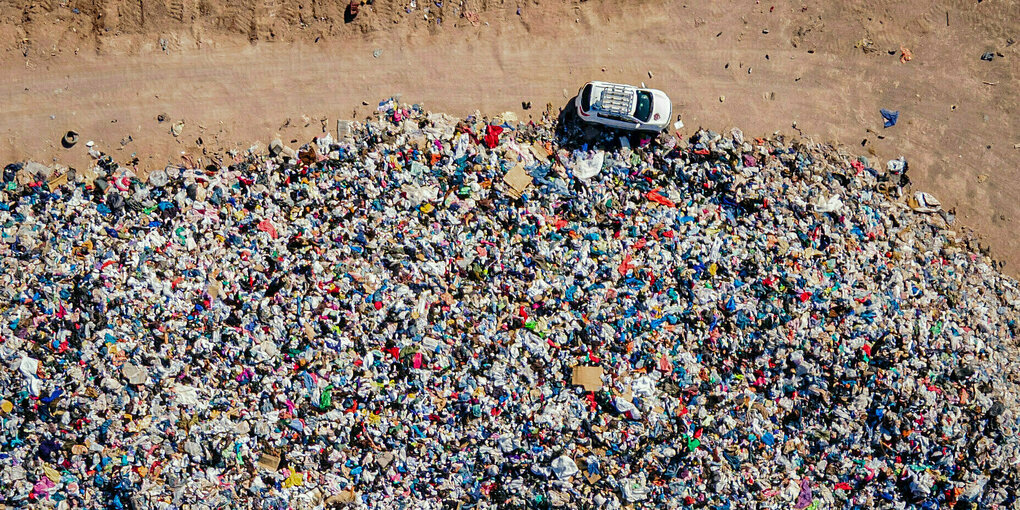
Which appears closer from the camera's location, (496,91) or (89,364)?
(89,364)

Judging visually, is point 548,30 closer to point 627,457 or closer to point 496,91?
point 496,91

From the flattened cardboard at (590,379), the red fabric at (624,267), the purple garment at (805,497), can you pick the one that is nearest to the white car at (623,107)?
the red fabric at (624,267)

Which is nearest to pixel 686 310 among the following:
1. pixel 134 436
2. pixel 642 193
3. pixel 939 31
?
pixel 642 193

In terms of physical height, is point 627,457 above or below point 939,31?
below

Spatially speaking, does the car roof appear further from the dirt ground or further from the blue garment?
the blue garment

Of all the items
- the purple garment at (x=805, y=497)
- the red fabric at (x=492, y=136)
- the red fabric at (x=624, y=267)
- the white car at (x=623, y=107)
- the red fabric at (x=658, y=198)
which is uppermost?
the white car at (x=623, y=107)

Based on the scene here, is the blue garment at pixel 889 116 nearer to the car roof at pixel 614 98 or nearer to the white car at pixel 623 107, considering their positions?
the white car at pixel 623 107

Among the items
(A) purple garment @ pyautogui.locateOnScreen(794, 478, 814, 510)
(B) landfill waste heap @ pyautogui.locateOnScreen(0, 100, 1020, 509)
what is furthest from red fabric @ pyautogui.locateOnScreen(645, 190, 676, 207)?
(A) purple garment @ pyautogui.locateOnScreen(794, 478, 814, 510)
